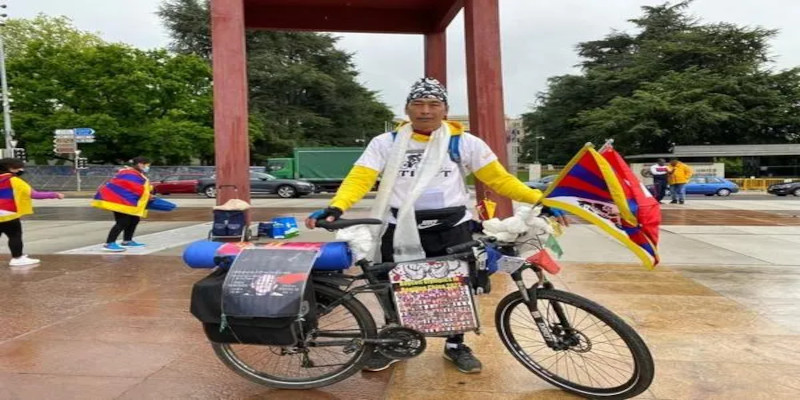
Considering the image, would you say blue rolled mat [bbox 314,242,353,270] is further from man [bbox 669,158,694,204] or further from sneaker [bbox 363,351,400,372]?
man [bbox 669,158,694,204]

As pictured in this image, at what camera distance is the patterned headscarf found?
10.4ft

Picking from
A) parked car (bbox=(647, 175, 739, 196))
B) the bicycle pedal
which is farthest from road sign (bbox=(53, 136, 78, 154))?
the bicycle pedal

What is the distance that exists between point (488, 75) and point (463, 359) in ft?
18.6

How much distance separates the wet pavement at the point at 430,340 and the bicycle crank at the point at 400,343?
25 cm

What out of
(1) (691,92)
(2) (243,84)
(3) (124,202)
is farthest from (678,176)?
(1) (691,92)

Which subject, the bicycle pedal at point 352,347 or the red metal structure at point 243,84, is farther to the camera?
the red metal structure at point 243,84

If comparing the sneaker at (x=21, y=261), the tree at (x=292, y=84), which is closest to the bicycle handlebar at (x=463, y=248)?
the sneaker at (x=21, y=261)

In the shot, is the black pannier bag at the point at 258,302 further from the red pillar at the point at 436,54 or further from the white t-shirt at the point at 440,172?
the red pillar at the point at 436,54

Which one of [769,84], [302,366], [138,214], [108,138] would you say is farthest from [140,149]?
[769,84]

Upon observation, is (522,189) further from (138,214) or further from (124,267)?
(138,214)

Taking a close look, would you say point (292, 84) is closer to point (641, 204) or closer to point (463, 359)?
point (463, 359)

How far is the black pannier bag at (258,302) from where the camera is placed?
9.21 feet

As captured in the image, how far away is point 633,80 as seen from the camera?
46.5 metres

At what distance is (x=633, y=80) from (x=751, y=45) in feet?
28.6
